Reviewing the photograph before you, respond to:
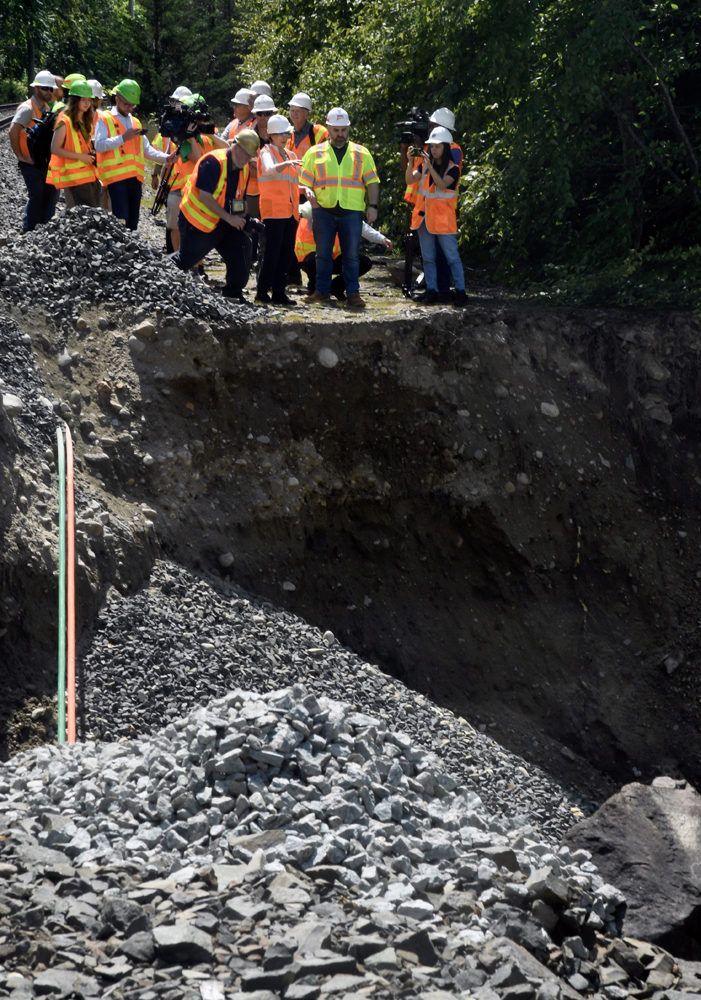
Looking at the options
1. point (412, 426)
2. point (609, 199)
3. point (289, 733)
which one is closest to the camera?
point (289, 733)

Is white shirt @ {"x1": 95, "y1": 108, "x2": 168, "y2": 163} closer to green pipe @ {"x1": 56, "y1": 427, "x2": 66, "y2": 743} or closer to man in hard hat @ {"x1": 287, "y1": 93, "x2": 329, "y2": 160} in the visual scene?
man in hard hat @ {"x1": 287, "y1": 93, "x2": 329, "y2": 160}

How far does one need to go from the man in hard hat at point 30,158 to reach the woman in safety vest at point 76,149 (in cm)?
42

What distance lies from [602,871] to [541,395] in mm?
4898

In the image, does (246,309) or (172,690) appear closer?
(172,690)

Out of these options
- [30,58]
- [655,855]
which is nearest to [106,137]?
[655,855]

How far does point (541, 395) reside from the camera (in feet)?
29.4

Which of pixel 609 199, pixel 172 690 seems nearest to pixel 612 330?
pixel 609 199

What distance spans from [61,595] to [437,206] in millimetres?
5656

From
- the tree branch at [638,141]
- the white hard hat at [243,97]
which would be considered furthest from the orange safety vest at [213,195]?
the tree branch at [638,141]

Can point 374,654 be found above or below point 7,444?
below

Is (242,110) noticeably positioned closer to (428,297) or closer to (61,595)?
(428,297)

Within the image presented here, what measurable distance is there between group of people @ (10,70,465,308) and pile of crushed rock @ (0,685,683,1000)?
5098 mm

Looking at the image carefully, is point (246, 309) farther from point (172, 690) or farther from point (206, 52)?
point (206, 52)

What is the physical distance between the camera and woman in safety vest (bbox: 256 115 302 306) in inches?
342
